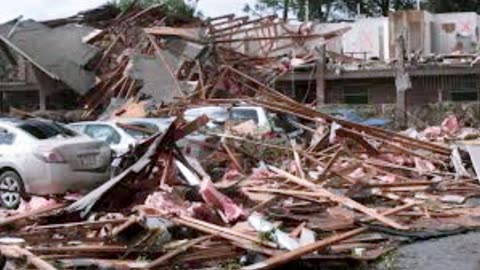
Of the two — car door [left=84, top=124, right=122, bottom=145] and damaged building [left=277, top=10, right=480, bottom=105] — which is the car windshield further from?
damaged building [left=277, top=10, right=480, bottom=105]

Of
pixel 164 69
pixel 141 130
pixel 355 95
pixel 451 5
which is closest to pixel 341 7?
pixel 451 5

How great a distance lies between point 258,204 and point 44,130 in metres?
4.67

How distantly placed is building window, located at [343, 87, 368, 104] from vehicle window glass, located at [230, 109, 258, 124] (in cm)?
1922

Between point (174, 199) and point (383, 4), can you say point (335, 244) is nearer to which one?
point (174, 199)

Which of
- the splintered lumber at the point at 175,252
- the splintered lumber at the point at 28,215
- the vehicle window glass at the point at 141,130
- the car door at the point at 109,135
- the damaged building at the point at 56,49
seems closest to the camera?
the splintered lumber at the point at 175,252

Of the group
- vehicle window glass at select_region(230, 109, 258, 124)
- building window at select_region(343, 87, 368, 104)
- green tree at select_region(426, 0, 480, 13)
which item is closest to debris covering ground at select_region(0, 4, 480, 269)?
vehicle window glass at select_region(230, 109, 258, 124)

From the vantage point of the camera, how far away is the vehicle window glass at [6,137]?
49.9 ft

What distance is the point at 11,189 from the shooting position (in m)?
14.8

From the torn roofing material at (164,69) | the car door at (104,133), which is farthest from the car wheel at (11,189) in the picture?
the torn roofing material at (164,69)

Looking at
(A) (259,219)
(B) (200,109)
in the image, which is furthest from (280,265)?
(B) (200,109)

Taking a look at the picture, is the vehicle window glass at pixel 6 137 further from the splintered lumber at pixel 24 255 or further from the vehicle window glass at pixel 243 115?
the vehicle window glass at pixel 243 115

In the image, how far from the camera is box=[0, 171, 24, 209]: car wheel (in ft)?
48.2

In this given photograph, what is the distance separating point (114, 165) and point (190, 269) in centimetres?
562

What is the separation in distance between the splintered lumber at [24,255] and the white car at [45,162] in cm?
Answer: 535
